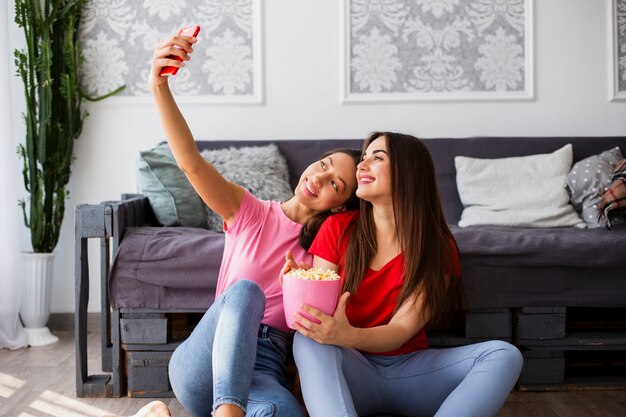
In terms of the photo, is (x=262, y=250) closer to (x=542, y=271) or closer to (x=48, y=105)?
(x=542, y=271)

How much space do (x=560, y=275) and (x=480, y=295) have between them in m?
0.27

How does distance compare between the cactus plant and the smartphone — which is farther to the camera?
the cactus plant

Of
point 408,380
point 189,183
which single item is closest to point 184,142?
point 408,380

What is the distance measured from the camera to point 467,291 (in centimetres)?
215

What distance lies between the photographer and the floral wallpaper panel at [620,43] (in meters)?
3.12

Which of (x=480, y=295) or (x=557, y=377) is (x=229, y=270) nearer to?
(x=480, y=295)

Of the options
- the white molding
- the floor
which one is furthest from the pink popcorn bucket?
the white molding

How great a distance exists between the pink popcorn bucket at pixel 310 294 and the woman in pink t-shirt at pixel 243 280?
74mm

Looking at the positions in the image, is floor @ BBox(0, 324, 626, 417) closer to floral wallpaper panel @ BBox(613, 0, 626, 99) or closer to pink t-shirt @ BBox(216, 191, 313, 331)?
pink t-shirt @ BBox(216, 191, 313, 331)

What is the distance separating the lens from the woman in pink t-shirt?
1.48 metres

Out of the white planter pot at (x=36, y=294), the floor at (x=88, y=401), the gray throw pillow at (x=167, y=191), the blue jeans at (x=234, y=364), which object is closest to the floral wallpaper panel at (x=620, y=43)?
the floor at (x=88, y=401)

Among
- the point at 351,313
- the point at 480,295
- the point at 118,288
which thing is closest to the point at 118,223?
the point at 118,288

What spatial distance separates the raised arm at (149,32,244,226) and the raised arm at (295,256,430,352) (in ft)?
1.33

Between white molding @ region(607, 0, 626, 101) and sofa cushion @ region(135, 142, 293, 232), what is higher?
white molding @ region(607, 0, 626, 101)
